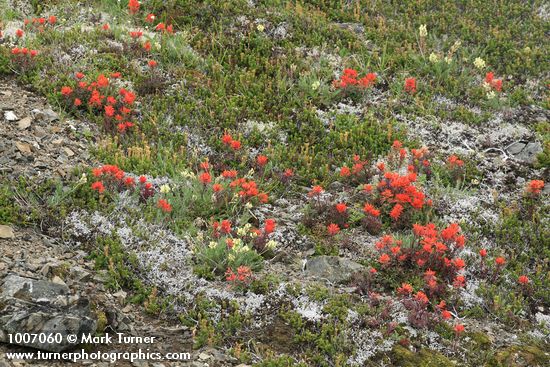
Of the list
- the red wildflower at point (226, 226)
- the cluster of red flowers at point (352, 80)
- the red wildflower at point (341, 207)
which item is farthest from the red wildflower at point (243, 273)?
the cluster of red flowers at point (352, 80)

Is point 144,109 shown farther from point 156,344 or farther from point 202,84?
point 156,344

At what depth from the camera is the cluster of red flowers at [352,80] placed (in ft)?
35.8

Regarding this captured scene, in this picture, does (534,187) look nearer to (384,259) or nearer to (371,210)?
(371,210)

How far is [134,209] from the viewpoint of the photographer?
7980 millimetres

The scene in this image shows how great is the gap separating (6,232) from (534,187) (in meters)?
7.40

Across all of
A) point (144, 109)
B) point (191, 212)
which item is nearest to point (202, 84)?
point (144, 109)


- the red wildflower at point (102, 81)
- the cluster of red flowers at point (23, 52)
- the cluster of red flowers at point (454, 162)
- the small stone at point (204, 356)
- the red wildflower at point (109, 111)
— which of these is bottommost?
the small stone at point (204, 356)

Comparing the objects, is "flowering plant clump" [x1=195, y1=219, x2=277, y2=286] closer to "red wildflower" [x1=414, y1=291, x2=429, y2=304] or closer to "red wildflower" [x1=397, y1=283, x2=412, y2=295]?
"red wildflower" [x1=397, y1=283, x2=412, y2=295]

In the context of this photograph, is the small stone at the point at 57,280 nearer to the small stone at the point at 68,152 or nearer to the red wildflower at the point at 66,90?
the small stone at the point at 68,152

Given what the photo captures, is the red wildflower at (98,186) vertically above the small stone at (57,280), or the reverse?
the red wildflower at (98,186)

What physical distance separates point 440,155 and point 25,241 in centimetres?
659

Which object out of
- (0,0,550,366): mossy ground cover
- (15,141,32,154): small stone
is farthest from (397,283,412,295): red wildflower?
(15,141,32,154): small stone

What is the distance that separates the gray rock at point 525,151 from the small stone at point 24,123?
789 cm

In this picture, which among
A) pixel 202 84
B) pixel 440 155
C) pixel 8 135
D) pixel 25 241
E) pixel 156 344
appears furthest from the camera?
pixel 202 84
